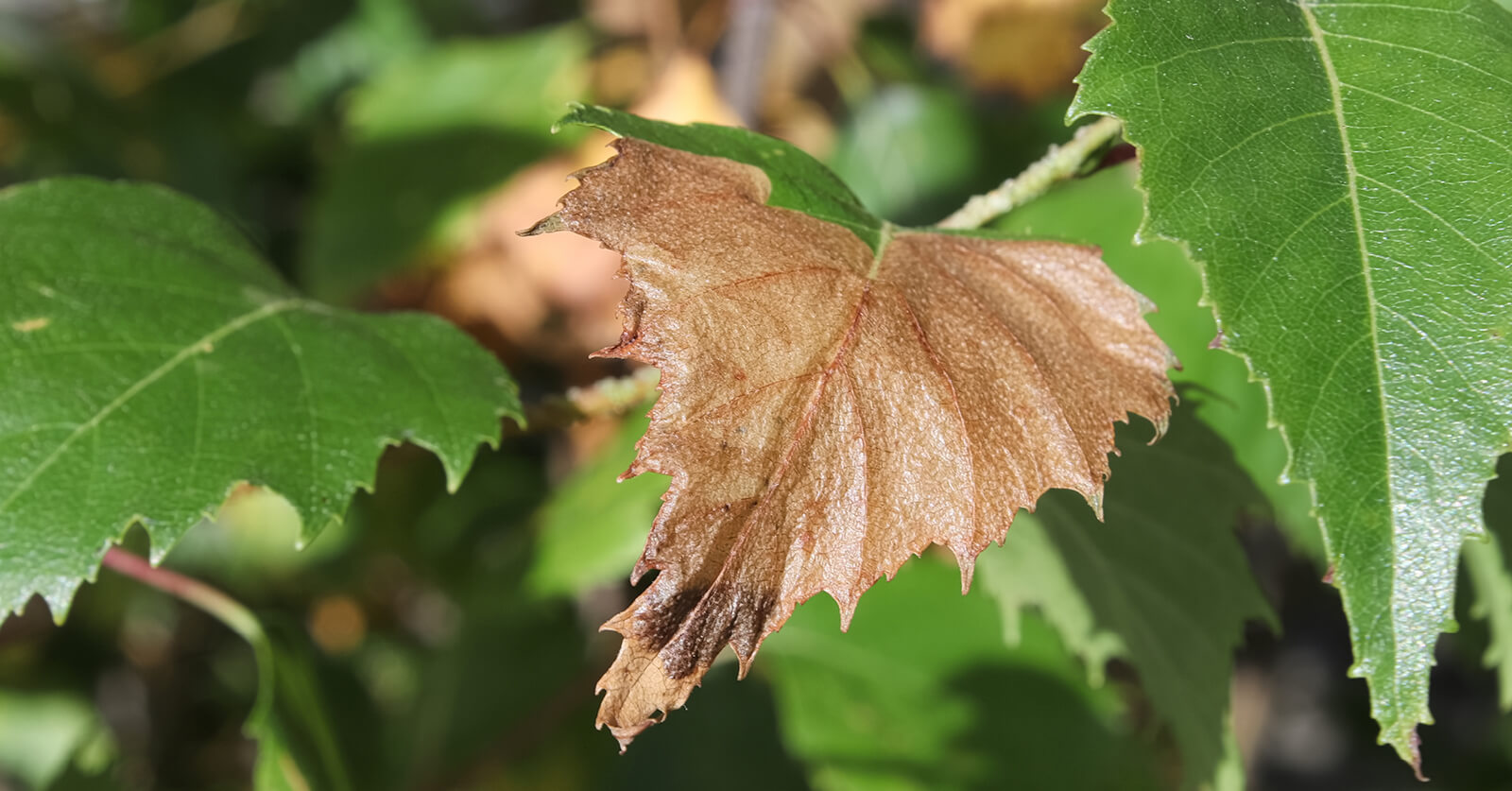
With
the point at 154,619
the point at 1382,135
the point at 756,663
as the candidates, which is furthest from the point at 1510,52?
the point at 154,619

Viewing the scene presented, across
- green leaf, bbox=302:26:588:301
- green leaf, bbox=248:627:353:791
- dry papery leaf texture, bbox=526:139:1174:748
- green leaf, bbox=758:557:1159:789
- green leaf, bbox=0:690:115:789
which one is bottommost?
green leaf, bbox=0:690:115:789

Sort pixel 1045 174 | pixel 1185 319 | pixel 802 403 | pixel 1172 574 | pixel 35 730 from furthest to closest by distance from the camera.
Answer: pixel 35 730
pixel 1185 319
pixel 1172 574
pixel 1045 174
pixel 802 403

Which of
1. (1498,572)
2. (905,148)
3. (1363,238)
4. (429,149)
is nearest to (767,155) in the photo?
(1363,238)

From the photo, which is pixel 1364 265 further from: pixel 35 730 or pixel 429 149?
pixel 35 730

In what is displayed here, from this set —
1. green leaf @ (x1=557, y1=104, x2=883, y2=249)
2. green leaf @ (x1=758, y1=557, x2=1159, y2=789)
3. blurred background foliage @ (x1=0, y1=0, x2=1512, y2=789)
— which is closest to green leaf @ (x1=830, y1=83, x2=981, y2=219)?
blurred background foliage @ (x1=0, y1=0, x2=1512, y2=789)

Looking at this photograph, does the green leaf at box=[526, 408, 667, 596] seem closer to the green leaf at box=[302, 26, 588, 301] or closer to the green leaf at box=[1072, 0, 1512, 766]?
the green leaf at box=[302, 26, 588, 301]

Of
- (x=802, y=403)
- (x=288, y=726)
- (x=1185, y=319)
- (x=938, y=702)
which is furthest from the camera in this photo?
(x=938, y=702)

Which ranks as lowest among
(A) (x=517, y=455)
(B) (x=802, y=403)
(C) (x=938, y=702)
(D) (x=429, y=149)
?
(A) (x=517, y=455)
